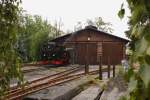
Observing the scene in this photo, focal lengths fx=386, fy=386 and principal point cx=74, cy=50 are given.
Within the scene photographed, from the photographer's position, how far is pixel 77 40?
157 ft

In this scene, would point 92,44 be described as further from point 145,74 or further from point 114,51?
point 145,74

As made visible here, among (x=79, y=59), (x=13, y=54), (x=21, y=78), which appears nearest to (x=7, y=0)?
(x=13, y=54)

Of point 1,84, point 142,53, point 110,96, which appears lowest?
point 110,96

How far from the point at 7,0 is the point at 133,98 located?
13.2ft

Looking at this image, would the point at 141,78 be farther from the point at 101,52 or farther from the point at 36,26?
the point at 36,26

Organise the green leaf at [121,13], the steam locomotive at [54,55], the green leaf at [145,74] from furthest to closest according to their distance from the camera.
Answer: the steam locomotive at [54,55], the green leaf at [121,13], the green leaf at [145,74]

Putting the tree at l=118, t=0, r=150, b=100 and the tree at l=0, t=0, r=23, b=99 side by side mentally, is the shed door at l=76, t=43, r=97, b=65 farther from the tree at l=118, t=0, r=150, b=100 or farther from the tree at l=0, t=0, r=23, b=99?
the tree at l=118, t=0, r=150, b=100

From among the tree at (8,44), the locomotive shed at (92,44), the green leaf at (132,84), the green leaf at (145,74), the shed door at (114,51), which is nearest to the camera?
the green leaf at (145,74)

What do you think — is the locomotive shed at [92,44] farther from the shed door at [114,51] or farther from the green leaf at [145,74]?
the green leaf at [145,74]

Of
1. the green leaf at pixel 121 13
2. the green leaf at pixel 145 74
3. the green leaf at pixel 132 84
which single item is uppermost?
the green leaf at pixel 121 13

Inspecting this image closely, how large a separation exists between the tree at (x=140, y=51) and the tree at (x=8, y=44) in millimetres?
3493

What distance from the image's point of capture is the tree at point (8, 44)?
15.4 feet

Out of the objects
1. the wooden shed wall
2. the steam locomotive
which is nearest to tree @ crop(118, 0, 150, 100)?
the steam locomotive

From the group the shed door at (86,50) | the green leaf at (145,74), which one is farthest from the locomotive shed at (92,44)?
the green leaf at (145,74)
